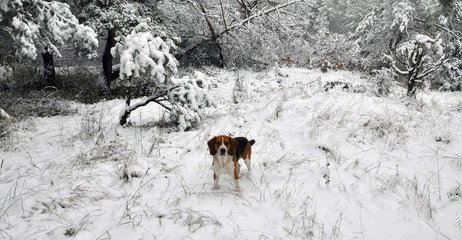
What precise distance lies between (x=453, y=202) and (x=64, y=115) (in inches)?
292

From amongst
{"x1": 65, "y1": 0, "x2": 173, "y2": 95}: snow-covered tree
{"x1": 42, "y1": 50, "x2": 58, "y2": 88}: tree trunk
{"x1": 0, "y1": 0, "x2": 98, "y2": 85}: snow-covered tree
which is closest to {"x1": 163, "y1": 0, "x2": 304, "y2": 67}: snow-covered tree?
{"x1": 65, "y1": 0, "x2": 173, "y2": 95}: snow-covered tree

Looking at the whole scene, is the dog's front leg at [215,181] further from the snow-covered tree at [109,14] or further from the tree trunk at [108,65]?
the tree trunk at [108,65]

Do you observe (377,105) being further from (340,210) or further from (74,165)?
(74,165)

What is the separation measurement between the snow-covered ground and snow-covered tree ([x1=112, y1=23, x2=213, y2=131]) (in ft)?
1.31

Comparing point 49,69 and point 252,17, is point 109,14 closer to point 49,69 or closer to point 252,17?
point 49,69

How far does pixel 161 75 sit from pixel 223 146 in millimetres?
2390

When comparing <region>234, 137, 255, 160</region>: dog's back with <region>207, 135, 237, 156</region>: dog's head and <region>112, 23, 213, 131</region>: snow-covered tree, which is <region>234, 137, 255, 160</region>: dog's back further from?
<region>112, 23, 213, 131</region>: snow-covered tree

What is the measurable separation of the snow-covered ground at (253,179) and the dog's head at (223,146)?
50cm

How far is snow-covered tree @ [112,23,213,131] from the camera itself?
4.87 m

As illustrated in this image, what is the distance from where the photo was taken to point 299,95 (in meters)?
7.51

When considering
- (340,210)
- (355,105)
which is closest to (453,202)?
(340,210)

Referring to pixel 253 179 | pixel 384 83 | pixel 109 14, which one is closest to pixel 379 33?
pixel 384 83

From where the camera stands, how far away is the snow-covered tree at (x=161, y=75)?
4.87 metres

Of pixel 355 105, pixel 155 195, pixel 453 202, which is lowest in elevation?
pixel 155 195
